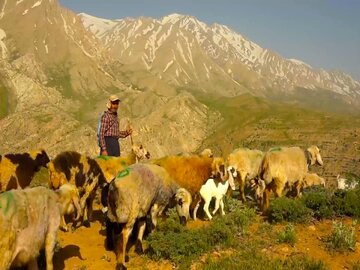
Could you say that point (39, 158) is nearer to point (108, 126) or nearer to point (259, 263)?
point (108, 126)

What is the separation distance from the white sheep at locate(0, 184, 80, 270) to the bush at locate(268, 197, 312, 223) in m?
6.13

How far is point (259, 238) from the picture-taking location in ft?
35.1

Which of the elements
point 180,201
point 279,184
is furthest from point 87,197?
point 279,184

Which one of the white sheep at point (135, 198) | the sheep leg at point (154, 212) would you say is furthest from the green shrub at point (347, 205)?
the sheep leg at point (154, 212)

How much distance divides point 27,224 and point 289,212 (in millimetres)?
7261

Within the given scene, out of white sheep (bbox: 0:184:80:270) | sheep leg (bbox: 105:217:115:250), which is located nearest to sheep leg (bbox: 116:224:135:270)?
sheep leg (bbox: 105:217:115:250)

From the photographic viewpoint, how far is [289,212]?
11.9 m

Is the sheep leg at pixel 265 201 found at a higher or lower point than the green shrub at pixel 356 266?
higher

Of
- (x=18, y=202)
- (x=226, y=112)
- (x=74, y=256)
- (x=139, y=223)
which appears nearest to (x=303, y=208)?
(x=139, y=223)

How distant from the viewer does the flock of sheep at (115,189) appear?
285 inches

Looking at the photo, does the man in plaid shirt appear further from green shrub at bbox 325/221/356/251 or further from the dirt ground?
green shrub at bbox 325/221/356/251

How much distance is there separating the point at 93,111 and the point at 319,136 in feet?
352

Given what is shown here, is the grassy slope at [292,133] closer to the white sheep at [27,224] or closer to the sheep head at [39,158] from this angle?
the sheep head at [39,158]

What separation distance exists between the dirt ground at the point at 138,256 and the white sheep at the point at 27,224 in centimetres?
161
